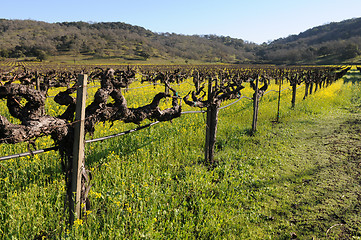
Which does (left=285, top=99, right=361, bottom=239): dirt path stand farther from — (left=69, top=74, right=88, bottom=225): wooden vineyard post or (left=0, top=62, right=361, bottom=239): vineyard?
(left=69, top=74, right=88, bottom=225): wooden vineyard post

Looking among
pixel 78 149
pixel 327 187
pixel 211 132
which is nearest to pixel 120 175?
pixel 78 149

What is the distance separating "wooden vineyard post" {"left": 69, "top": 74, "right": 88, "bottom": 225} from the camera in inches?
124

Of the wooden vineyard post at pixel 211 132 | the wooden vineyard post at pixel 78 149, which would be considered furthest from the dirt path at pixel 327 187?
the wooden vineyard post at pixel 78 149

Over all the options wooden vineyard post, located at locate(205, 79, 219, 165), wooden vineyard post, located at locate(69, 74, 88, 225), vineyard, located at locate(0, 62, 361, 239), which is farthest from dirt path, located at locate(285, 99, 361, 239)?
wooden vineyard post, located at locate(69, 74, 88, 225)

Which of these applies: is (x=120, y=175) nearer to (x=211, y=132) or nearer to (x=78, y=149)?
(x=78, y=149)

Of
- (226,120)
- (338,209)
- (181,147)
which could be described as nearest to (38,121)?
(181,147)

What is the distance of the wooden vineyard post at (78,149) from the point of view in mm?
3152

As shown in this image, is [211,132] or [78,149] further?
[211,132]

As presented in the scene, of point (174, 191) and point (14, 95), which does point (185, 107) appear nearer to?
point (174, 191)

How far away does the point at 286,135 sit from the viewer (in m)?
9.55

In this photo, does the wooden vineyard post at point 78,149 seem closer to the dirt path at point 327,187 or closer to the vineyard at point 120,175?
the vineyard at point 120,175

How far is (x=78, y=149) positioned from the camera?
10.6 ft

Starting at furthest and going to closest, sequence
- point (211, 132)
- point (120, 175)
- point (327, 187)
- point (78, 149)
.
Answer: point (211, 132), point (327, 187), point (120, 175), point (78, 149)

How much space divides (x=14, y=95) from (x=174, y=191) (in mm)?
3302
